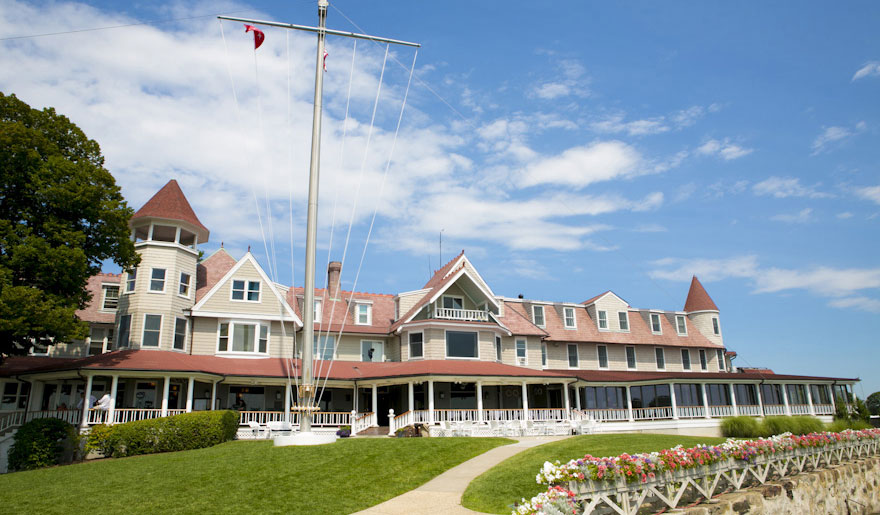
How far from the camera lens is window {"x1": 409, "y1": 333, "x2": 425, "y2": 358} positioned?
34094 mm

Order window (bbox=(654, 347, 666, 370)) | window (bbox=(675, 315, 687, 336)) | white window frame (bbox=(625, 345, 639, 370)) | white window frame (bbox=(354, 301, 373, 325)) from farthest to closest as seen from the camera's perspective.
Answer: window (bbox=(675, 315, 687, 336)) < window (bbox=(654, 347, 666, 370)) < white window frame (bbox=(625, 345, 639, 370)) < white window frame (bbox=(354, 301, 373, 325))

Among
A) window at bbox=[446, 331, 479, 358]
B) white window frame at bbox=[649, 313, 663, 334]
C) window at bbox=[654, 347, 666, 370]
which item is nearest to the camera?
window at bbox=[446, 331, 479, 358]

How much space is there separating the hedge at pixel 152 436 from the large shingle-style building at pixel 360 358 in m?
2.94

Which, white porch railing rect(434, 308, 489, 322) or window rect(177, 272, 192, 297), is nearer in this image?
window rect(177, 272, 192, 297)

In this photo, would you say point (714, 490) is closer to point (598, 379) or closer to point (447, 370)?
point (447, 370)

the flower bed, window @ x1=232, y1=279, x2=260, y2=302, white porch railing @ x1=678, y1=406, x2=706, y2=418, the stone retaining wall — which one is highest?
window @ x1=232, y1=279, x2=260, y2=302

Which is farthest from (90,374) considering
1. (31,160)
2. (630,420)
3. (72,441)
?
(630,420)

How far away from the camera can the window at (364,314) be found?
36969 mm

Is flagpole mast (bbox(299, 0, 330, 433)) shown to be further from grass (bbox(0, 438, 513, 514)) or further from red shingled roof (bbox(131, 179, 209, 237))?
red shingled roof (bbox(131, 179, 209, 237))

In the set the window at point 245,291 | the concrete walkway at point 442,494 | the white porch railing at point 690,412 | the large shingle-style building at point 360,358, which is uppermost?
the window at point 245,291

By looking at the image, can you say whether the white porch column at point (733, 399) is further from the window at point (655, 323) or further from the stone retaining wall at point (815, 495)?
the stone retaining wall at point (815, 495)

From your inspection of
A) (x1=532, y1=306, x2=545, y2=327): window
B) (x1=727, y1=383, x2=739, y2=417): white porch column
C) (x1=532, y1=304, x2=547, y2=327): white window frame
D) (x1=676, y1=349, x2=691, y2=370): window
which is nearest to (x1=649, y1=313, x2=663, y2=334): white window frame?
(x1=676, y1=349, x2=691, y2=370): window

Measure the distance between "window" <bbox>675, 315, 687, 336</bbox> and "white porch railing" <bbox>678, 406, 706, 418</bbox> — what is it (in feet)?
29.5

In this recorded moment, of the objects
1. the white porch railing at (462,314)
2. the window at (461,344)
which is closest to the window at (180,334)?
the white porch railing at (462,314)
